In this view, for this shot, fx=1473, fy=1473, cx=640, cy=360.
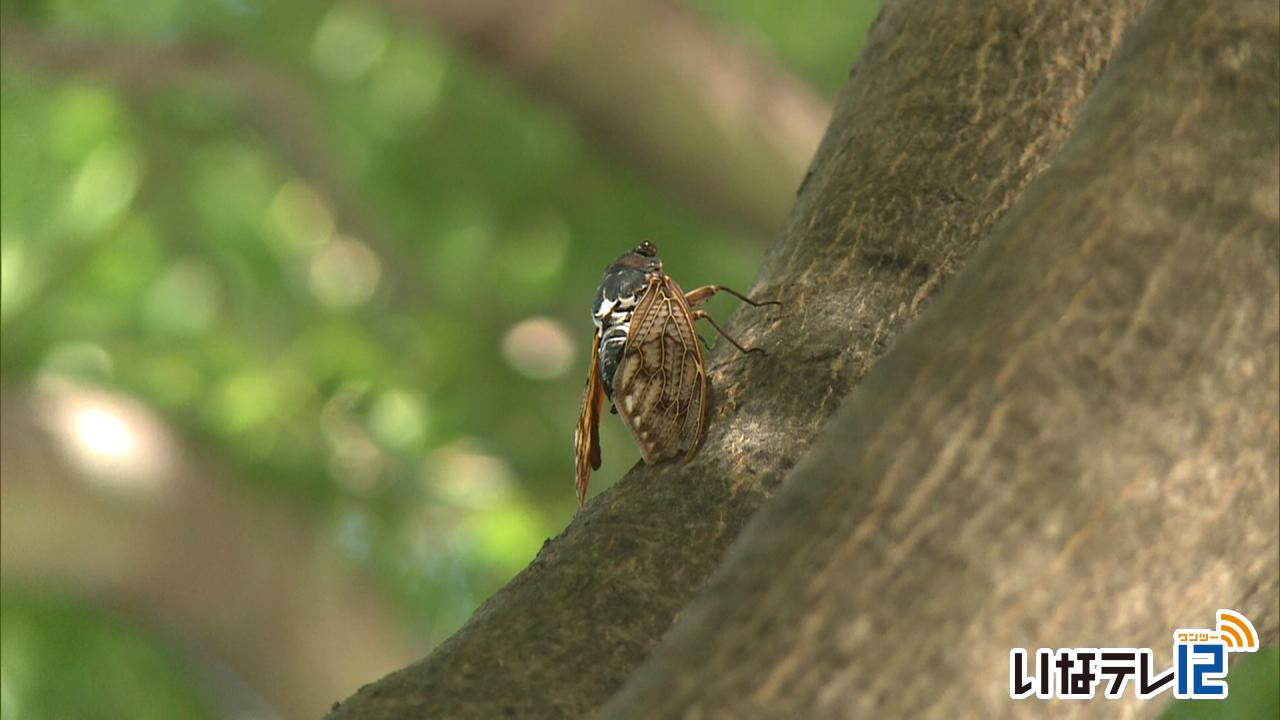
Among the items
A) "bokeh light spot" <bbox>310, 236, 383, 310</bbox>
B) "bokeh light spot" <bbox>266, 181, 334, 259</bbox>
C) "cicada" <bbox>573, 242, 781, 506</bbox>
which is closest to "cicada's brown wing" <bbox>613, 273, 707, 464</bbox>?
"cicada" <bbox>573, 242, 781, 506</bbox>

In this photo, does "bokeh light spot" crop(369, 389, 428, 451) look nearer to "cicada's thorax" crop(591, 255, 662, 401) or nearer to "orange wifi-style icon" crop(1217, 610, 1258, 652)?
"cicada's thorax" crop(591, 255, 662, 401)

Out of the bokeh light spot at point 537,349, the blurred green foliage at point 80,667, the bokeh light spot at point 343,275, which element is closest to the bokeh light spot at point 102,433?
the blurred green foliage at point 80,667

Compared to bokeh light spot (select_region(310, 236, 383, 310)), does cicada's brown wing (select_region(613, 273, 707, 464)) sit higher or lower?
lower

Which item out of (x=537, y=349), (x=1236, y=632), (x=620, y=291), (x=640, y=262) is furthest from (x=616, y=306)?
(x=537, y=349)

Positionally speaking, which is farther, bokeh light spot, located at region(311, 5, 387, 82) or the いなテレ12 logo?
bokeh light spot, located at region(311, 5, 387, 82)

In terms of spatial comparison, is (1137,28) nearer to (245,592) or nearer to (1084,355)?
(1084,355)

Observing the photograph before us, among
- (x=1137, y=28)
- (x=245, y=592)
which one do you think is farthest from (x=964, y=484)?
(x=245, y=592)
